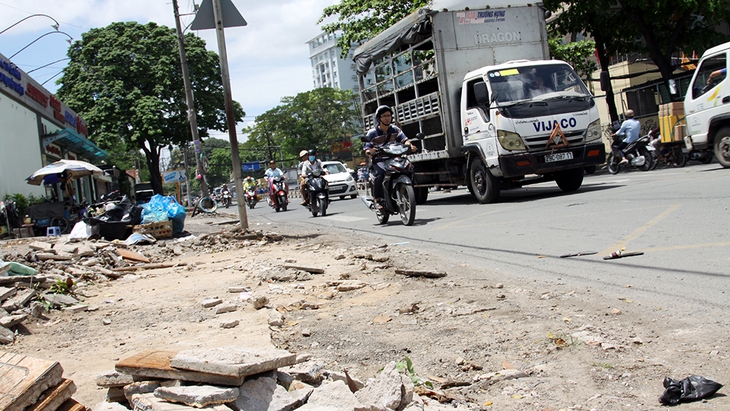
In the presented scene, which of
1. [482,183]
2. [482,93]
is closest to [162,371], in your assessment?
[482,93]

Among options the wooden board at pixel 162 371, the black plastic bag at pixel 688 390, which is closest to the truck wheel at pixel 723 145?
the black plastic bag at pixel 688 390

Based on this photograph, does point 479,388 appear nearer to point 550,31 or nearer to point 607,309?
point 607,309

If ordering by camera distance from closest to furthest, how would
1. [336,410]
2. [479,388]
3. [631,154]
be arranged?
[336,410], [479,388], [631,154]

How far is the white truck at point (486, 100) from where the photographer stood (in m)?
11.6

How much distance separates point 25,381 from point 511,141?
985cm

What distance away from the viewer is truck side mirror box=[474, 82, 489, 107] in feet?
39.2

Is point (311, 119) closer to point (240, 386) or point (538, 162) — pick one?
point (538, 162)

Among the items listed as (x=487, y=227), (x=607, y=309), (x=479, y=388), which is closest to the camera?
(x=479, y=388)

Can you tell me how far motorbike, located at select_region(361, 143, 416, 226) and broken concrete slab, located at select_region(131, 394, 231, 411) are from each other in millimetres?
7765

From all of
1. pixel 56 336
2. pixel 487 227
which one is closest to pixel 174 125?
pixel 487 227

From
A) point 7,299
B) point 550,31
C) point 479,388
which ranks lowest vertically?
point 479,388

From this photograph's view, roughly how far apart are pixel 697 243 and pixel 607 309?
93.9 inches

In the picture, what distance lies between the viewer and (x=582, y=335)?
352 centimetres

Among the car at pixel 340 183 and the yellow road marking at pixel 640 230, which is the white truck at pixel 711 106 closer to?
the yellow road marking at pixel 640 230
